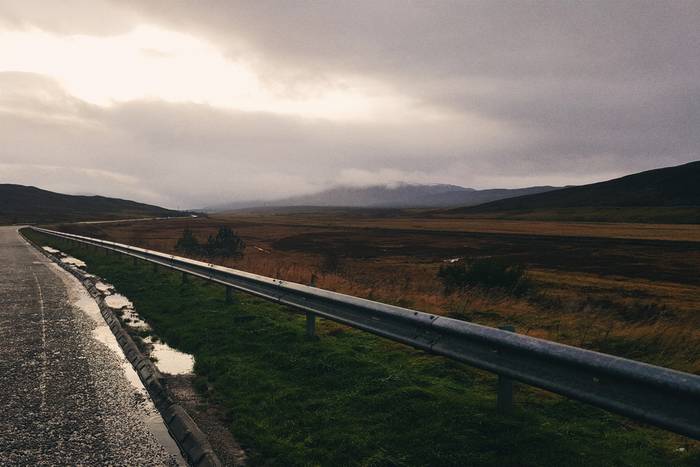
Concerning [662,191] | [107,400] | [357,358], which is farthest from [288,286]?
[662,191]

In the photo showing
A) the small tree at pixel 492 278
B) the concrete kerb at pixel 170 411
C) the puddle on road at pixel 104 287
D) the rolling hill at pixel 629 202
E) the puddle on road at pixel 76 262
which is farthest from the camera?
the rolling hill at pixel 629 202

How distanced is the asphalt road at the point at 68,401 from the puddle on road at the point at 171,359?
52 cm

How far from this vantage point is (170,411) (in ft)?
16.4

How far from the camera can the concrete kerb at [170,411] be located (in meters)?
4.09

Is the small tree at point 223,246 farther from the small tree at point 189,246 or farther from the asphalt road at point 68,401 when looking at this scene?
the asphalt road at point 68,401

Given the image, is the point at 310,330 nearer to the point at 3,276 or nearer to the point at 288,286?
the point at 288,286

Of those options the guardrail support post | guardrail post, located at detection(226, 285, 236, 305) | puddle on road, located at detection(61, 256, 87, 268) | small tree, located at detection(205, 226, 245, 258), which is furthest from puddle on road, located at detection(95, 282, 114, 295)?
small tree, located at detection(205, 226, 245, 258)

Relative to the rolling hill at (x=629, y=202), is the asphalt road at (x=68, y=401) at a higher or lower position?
lower

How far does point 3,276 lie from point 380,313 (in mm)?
15183

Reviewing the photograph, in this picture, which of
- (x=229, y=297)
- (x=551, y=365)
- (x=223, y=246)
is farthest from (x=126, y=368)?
(x=223, y=246)

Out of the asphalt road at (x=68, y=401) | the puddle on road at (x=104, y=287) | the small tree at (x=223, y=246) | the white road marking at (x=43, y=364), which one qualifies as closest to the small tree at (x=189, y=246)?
the small tree at (x=223, y=246)

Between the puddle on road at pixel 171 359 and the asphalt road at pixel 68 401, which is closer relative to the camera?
the asphalt road at pixel 68 401

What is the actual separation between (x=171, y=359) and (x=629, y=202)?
180m

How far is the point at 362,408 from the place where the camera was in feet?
16.4
